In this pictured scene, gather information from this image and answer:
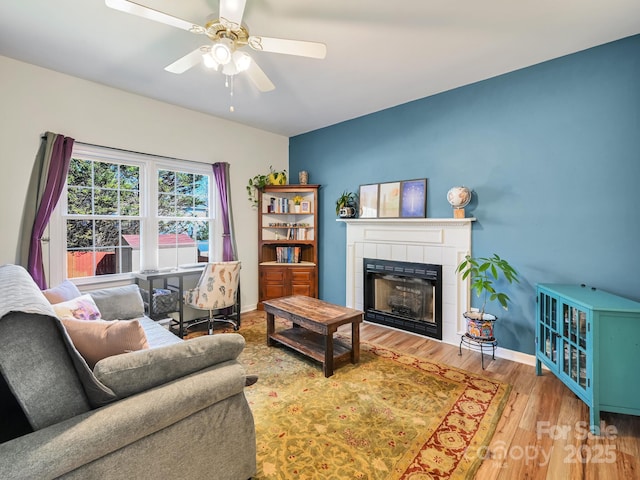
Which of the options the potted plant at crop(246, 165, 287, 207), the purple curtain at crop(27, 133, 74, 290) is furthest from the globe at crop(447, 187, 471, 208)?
the purple curtain at crop(27, 133, 74, 290)

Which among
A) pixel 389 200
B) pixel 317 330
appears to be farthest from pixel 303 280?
pixel 317 330

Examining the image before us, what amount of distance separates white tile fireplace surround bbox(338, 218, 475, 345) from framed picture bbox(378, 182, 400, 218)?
125 mm

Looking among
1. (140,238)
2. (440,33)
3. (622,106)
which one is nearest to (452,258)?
(622,106)

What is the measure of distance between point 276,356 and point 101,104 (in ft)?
10.7

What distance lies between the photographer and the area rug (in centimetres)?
166

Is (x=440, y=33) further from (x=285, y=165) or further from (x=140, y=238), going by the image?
(x=140, y=238)

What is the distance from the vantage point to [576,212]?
2.63 m

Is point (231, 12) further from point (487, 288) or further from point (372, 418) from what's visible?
point (487, 288)

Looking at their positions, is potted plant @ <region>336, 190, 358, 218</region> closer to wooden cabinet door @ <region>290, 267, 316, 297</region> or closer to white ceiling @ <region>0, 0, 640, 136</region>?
wooden cabinet door @ <region>290, 267, 316, 297</region>

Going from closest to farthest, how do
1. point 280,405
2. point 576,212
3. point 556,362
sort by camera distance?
point 280,405
point 556,362
point 576,212

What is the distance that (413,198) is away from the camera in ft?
12.0

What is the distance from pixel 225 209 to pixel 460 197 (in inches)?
118

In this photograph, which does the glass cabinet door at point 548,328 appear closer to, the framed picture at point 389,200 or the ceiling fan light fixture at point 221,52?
the framed picture at point 389,200

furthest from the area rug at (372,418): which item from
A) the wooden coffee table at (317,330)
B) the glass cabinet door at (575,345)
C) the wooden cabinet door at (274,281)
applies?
the wooden cabinet door at (274,281)
